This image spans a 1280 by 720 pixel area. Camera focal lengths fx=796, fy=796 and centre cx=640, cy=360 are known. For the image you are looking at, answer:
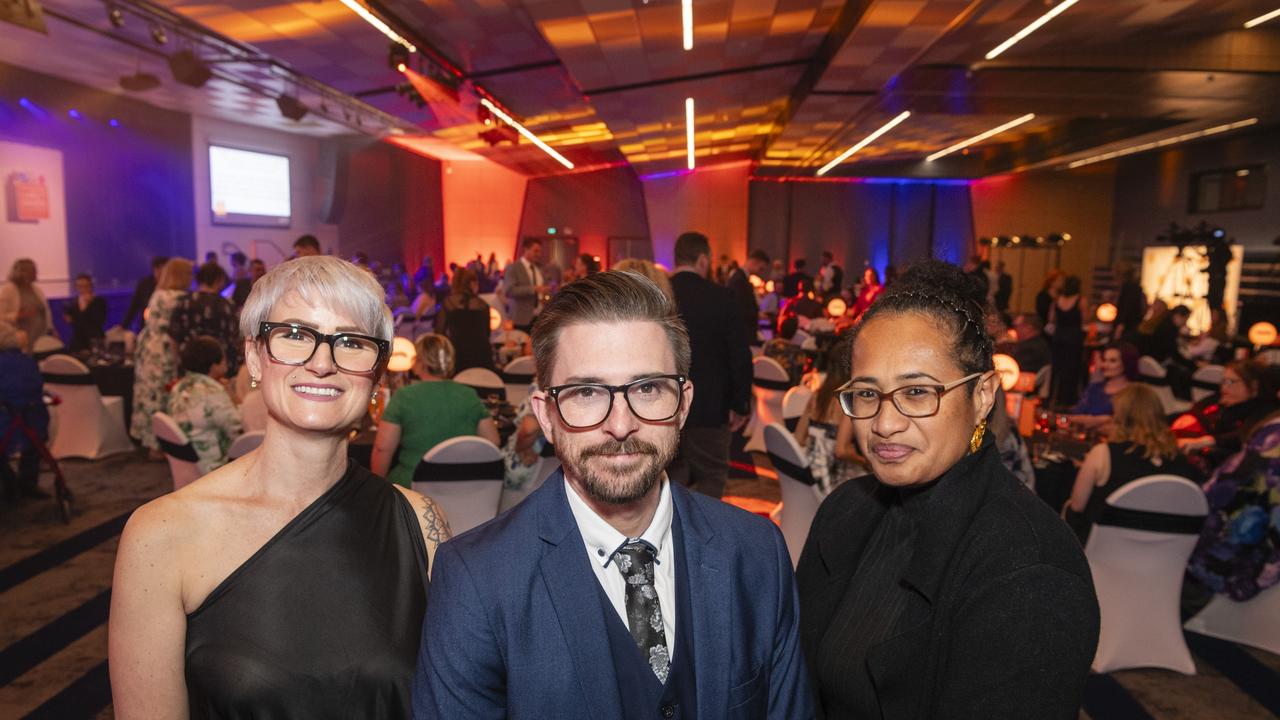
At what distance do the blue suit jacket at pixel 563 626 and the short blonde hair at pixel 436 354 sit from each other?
2808 mm

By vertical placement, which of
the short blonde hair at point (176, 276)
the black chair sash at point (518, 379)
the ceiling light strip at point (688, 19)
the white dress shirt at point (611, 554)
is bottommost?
the black chair sash at point (518, 379)

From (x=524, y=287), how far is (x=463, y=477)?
19.2 ft

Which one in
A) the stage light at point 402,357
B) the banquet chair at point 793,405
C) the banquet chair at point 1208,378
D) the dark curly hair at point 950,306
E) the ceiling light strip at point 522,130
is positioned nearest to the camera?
the dark curly hair at point 950,306

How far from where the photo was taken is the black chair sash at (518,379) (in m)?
6.61

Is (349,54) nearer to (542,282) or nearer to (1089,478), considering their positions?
(542,282)

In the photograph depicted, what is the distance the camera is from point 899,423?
139 centimetres

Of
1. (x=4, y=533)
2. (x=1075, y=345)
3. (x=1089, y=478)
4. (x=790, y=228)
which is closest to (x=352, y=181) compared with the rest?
(x=790, y=228)

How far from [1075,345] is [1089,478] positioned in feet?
20.3

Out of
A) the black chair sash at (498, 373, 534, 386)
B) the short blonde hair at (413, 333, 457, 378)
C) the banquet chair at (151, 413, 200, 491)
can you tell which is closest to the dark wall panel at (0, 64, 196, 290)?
the black chair sash at (498, 373, 534, 386)

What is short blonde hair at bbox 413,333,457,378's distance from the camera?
3.94 metres

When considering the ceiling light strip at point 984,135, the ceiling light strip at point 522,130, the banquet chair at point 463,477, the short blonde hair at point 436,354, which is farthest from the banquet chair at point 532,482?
the ceiling light strip at point 984,135

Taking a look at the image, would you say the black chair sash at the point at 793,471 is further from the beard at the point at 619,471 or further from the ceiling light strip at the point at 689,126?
the ceiling light strip at the point at 689,126

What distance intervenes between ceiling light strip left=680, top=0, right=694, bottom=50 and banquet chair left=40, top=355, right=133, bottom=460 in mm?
6186

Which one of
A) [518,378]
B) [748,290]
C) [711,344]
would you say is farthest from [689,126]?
[711,344]
